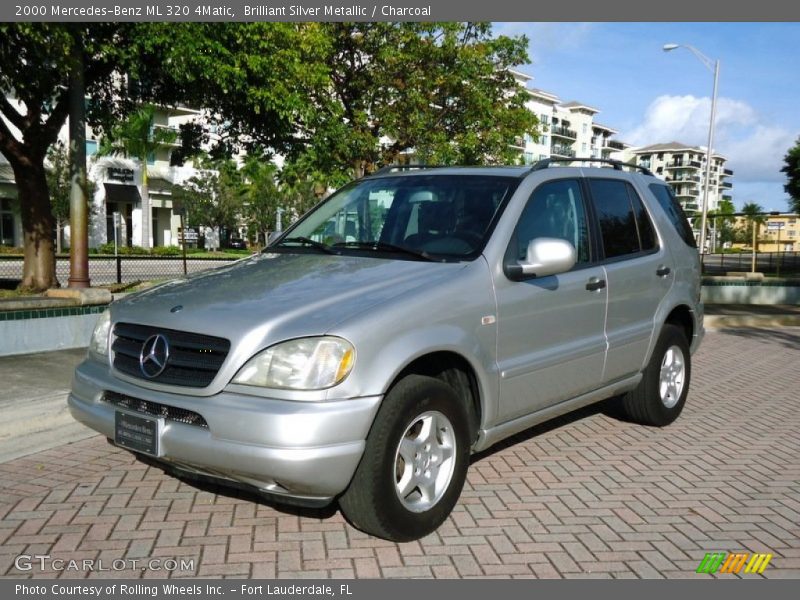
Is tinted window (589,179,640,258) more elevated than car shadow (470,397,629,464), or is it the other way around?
tinted window (589,179,640,258)

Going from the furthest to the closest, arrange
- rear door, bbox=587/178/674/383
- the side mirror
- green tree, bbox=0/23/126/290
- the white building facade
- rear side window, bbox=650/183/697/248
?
the white building facade, green tree, bbox=0/23/126/290, rear side window, bbox=650/183/697/248, rear door, bbox=587/178/674/383, the side mirror

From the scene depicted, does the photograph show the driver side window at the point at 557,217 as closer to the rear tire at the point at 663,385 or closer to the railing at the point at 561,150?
the rear tire at the point at 663,385

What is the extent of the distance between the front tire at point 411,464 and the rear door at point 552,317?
0.49 m

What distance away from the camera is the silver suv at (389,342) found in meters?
3.34

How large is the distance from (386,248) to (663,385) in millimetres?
2787

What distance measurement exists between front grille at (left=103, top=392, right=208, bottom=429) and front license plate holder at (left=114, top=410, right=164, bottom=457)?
41mm

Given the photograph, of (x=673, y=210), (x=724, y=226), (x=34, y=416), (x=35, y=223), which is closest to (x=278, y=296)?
(x=34, y=416)

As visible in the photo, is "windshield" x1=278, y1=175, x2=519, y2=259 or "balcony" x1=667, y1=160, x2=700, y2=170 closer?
"windshield" x1=278, y1=175, x2=519, y2=259

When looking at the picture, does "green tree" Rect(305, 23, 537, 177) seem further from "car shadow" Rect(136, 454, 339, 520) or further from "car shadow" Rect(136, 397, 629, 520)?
"car shadow" Rect(136, 454, 339, 520)

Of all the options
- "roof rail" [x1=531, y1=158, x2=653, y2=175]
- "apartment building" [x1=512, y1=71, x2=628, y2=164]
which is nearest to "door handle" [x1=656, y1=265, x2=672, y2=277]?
"roof rail" [x1=531, y1=158, x2=653, y2=175]

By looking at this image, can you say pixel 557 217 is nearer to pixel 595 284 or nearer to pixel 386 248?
pixel 595 284

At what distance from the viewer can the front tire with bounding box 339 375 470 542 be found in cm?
346

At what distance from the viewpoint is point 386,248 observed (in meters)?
4.46

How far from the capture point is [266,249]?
16.7ft
